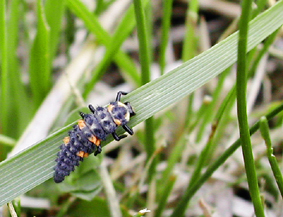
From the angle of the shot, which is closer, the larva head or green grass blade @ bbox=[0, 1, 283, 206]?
green grass blade @ bbox=[0, 1, 283, 206]

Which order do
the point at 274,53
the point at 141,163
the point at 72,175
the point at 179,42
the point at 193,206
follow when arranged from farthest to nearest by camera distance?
the point at 179,42 < the point at 274,53 < the point at 141,163 < the point at 193,206 < the point at 72,175

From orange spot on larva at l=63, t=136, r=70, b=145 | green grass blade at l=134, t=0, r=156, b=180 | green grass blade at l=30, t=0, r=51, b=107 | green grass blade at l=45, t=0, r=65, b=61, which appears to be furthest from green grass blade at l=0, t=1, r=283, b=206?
green grass blade at l=45, t=0, r=65, b=61

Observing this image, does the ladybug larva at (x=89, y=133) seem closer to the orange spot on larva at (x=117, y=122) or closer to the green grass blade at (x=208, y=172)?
the orange spot on larva at (x=117, y=122)

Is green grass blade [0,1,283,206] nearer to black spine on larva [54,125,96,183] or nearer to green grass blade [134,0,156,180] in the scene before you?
black spine on larva [54,125,96,183]

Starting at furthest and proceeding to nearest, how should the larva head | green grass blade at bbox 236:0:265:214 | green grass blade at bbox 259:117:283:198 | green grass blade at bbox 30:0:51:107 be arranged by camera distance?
green grass blade at bbox 30:0:51:107 < the larva head < green grass blade at bbox 259:117:283:198 < green grass blade at bbox 236:0:265:214

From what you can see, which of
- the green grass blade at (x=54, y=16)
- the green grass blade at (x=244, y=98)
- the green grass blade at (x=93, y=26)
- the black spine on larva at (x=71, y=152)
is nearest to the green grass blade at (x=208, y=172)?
the green grass blade at (x=244, y=98)

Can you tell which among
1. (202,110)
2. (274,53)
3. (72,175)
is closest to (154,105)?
(72,175)

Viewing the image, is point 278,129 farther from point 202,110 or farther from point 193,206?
point 193,206
